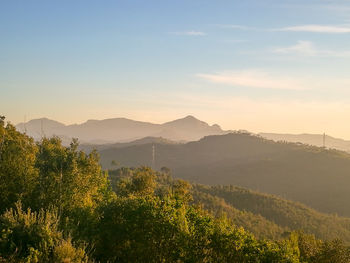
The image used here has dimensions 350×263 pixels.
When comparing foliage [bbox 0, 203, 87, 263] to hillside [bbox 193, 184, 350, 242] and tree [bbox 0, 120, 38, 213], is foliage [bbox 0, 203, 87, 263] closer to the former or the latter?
tree [bbox 0, 120, 38, 213]

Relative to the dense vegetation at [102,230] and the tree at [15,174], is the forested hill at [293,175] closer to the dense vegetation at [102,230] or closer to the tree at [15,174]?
the dense vegetation at [102,230]

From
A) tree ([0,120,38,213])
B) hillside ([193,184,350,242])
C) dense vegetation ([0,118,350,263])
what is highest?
tree ([0,120,38,213])

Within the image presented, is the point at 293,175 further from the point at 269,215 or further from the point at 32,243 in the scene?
the point at 32,243

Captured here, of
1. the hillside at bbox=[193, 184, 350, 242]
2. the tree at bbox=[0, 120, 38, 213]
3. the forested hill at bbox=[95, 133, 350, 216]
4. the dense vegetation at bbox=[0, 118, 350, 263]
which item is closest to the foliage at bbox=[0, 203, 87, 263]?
the dense vegetation at bbox=[0, 118, 350, 263]

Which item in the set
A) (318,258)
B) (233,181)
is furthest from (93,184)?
(233,181)

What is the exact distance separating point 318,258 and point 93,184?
16.8 meters

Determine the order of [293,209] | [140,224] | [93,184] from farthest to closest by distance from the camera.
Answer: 1. [293,209]
2. [93,184]
3. [140,224]

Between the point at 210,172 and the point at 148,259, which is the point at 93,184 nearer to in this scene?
the point at 148,259

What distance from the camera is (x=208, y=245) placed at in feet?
57.0

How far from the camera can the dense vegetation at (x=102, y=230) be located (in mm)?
14039

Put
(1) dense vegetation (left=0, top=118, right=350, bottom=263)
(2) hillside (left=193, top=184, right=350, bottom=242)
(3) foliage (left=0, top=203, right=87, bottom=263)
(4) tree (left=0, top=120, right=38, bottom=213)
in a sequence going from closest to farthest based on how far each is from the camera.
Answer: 1. (3) foliage (left=0, top=203, right=87, bottom=263)
2. (1) dense vegetation (left=0, top=118, right=350, bottom=263)
3. (4) tree (left=0, top=120, right=38, bottom=213)
4. (2) hillside (left=193, top=184, right=350, bottom=242)

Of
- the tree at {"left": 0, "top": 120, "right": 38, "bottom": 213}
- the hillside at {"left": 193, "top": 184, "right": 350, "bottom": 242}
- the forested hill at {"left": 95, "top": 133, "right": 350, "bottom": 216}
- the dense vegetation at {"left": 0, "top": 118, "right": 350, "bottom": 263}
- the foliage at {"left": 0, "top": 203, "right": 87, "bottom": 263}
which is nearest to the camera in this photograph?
the foliage at {"left": 0, "top": 203, "right": 87, "bottom": 263}

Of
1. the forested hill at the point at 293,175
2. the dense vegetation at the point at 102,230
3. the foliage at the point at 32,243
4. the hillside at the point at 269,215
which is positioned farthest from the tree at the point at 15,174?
the forested hill at the point at 293,175

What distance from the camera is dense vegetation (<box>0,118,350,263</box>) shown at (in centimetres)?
1404
